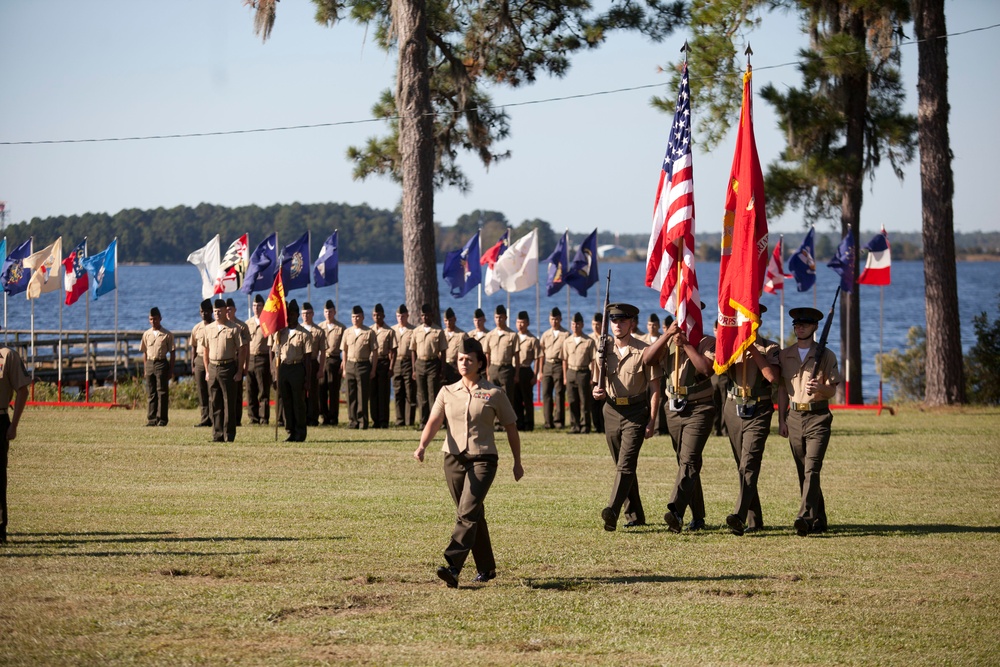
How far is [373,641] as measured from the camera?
722 centimetres

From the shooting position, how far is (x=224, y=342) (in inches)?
728

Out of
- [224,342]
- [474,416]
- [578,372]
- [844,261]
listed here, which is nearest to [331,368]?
[224,342]

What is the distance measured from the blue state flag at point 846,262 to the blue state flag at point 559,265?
5.19 m

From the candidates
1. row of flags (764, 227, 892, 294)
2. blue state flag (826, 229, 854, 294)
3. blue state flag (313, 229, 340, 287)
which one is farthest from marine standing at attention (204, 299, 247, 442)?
blue state flag (826, 229, 854, 294)

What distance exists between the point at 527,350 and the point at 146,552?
36.9 feet

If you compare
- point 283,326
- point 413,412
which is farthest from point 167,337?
point 413,412

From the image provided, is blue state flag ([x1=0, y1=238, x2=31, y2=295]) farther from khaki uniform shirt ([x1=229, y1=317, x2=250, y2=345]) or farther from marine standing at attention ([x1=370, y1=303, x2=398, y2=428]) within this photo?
marine standing at attention ([x1=370, y1=303, x2=398, y2=428])

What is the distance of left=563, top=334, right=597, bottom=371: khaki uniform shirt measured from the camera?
19.9 m

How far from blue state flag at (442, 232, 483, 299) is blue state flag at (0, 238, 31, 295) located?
28.3 feet

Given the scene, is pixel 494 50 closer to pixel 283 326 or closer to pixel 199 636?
pixel 283 326

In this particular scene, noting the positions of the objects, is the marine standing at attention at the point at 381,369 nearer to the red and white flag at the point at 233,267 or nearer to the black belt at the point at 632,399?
the red and white flag at the point at 233,267

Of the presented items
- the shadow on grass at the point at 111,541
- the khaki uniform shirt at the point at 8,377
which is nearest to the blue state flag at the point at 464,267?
the shadow on grass at the point at 111,541

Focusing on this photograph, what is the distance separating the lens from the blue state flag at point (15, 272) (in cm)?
2531

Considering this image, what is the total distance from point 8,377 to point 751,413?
6301 millimetres
